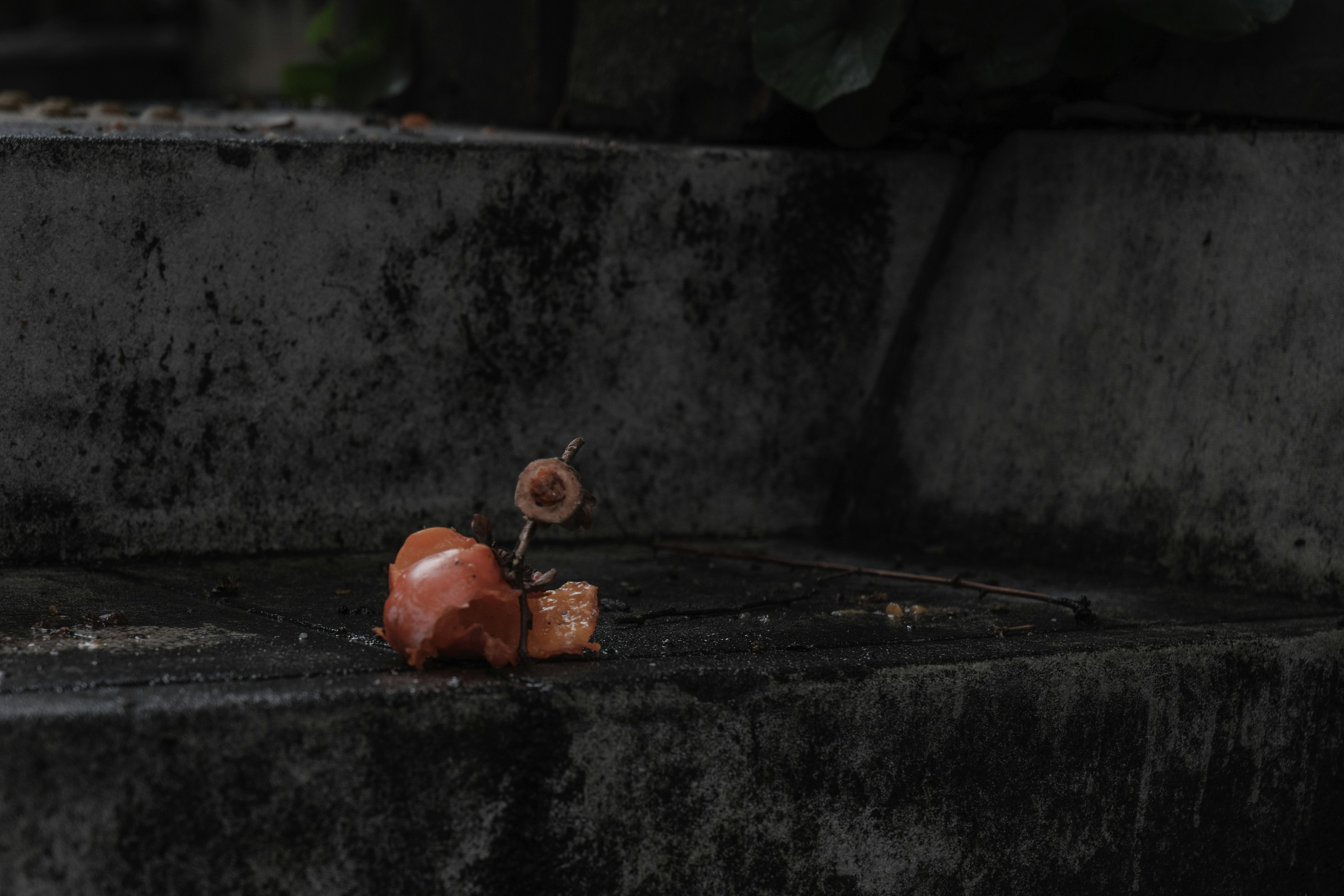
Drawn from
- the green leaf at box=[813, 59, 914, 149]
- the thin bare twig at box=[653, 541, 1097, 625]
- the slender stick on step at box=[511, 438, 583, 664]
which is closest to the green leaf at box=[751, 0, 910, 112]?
the green leaf at box=[813, 59, 914, 149]

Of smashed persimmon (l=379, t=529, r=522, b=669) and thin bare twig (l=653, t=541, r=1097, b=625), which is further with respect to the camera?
thin bare twig (l=653, t=541, r=1097, b=625)

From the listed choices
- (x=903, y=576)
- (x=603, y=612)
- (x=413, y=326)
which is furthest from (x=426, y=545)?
(x=903, y=576)

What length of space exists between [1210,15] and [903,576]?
1.10 m

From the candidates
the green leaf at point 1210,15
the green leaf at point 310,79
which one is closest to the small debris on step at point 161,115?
the green leaf at point 310,79

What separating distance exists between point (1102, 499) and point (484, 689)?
4.35 ft

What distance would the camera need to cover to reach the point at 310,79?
318cm

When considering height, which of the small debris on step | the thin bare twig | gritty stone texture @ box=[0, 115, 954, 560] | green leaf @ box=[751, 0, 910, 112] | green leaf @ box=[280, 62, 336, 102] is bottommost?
the thin bare twig

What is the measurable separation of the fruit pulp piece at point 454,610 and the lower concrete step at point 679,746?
3cm

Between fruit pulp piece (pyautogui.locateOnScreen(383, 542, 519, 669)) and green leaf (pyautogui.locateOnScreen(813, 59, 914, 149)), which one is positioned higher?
green leaf (pyautogui.locateOnScreen(813, 59, 914, 149))

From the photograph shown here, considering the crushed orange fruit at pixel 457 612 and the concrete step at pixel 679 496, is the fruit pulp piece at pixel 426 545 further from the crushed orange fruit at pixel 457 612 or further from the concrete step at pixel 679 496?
the concrete step at pixel 679 496

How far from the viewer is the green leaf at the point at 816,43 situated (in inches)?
85.7

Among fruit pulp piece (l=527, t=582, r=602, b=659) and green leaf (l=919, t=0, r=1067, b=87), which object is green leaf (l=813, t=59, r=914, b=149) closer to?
green leaf (l=919, t=0, r=1067, b=87)

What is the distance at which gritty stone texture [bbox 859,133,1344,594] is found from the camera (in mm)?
1867

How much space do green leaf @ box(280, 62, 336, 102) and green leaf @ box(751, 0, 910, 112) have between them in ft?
4.73
